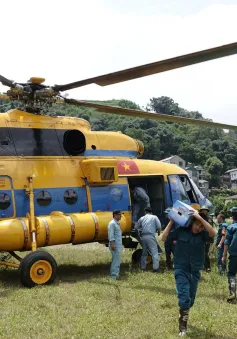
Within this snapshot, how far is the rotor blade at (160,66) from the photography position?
6512mm

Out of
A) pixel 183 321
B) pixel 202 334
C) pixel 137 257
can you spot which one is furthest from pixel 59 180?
pixel 202 334

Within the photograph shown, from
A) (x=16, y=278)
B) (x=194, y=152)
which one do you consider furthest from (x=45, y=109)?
(x=194, y=152)

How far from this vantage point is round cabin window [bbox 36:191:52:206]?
10.3 meters

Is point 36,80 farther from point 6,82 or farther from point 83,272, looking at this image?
point 83,272

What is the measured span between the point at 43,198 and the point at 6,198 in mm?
890

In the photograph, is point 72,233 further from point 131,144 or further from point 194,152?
point 194,152

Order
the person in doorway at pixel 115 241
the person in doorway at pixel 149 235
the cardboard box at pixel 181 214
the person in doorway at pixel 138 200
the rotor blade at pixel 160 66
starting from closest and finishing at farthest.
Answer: the cardboard box at pixel 181 214 < the rotor blade at pixel 160 66 < the person in doorway at pixel 115 241 < the person in doorway at pixel 149 235 < the person in doorway at pixel 138 200

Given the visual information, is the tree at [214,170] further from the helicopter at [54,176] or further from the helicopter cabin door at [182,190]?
the helicopter at [54,176]

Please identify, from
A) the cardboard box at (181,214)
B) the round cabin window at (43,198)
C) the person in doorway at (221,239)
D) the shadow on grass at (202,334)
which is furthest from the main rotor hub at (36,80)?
the shadow on grass at (202,334)

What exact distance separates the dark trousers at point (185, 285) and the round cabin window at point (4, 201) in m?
4.89

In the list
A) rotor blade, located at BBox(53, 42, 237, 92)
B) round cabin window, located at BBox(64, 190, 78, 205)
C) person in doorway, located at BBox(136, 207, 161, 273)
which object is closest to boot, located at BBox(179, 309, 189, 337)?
rotor blade, located at BBox(53, 42, 237, 92)

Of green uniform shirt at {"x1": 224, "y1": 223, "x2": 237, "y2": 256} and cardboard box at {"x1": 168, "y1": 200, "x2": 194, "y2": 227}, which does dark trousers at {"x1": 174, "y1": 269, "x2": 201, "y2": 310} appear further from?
green uniform shirt at {"x1": 224, "y1": 223, "x2": 237, "y2": 256}

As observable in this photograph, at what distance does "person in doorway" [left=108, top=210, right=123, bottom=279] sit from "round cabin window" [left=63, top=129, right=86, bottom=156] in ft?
6.55

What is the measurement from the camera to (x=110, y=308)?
7.46 metres
